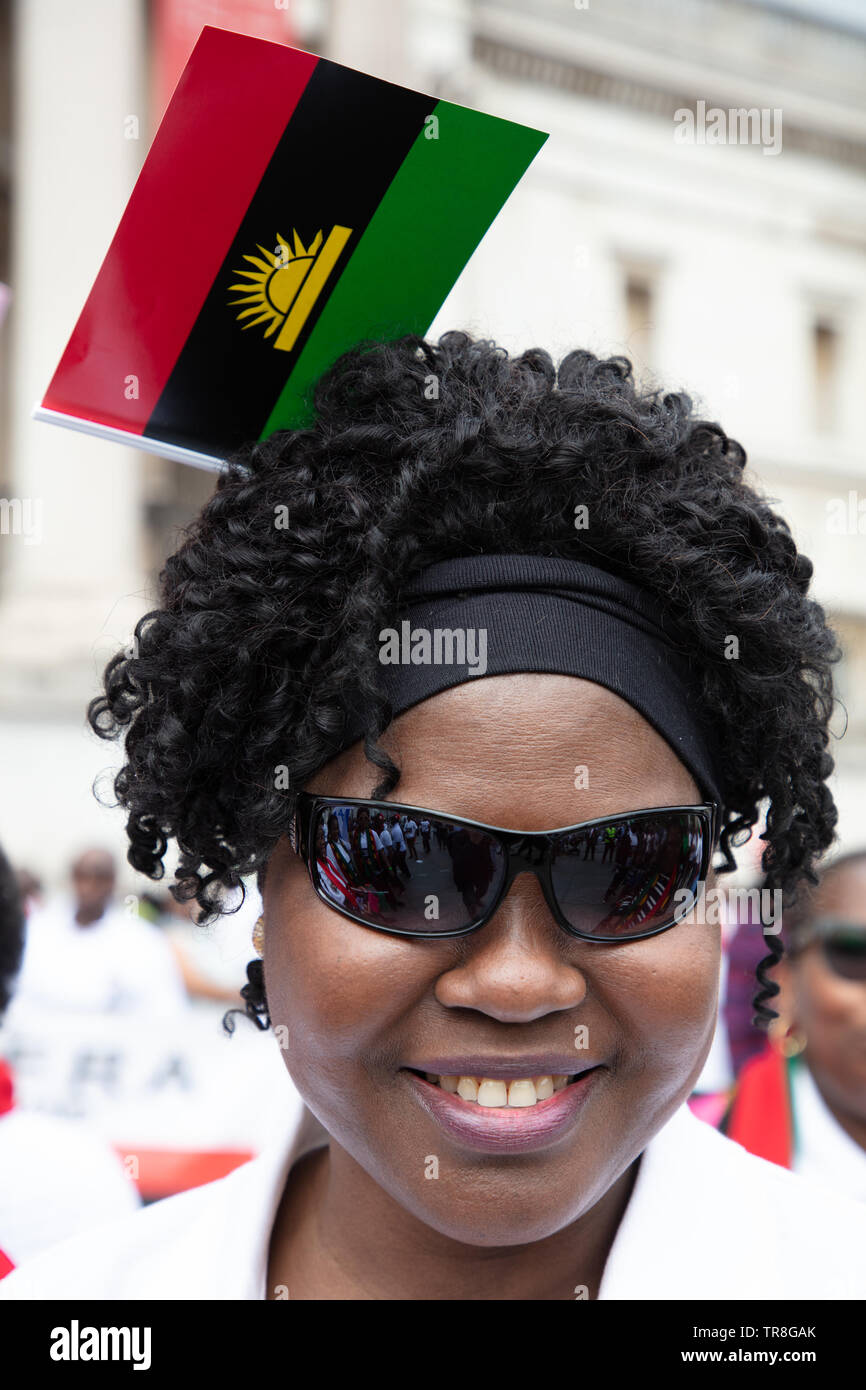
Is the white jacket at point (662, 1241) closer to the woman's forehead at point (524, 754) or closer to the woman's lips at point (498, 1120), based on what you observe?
the woman's lips at point (498, 1120)

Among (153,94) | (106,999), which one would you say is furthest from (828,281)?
(106,999)

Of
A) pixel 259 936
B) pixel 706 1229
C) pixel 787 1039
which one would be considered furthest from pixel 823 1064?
pixel 259 936

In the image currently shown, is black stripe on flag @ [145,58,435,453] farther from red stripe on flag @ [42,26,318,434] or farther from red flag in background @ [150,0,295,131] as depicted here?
red flag in background @ [150,0,295,131]

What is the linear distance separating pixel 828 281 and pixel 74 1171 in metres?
14.8

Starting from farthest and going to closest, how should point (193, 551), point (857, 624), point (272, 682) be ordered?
point (857, 624)
point (193, 551)
point (272, 682)

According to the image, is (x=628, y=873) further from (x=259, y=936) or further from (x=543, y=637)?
(x=259, y=936)

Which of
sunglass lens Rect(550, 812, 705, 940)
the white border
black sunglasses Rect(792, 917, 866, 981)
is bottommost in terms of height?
black sunglasses Rect(792, 917, 866, 981)

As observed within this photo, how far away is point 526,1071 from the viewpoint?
1.41 m

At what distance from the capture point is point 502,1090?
1422 millimetres

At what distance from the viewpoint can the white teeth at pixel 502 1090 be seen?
1.42m

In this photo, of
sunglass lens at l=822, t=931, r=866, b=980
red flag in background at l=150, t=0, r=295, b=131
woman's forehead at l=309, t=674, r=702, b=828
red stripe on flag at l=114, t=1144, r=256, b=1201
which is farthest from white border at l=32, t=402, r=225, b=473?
red flag in background at l=150, t=0, r=295, b=131

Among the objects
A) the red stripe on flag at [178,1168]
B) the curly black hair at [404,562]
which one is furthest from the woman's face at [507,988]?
the red stripe on flag at [178,1168]

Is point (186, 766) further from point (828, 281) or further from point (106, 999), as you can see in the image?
point (828, 281)

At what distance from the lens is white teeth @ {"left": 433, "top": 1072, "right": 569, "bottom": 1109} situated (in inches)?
55.9
